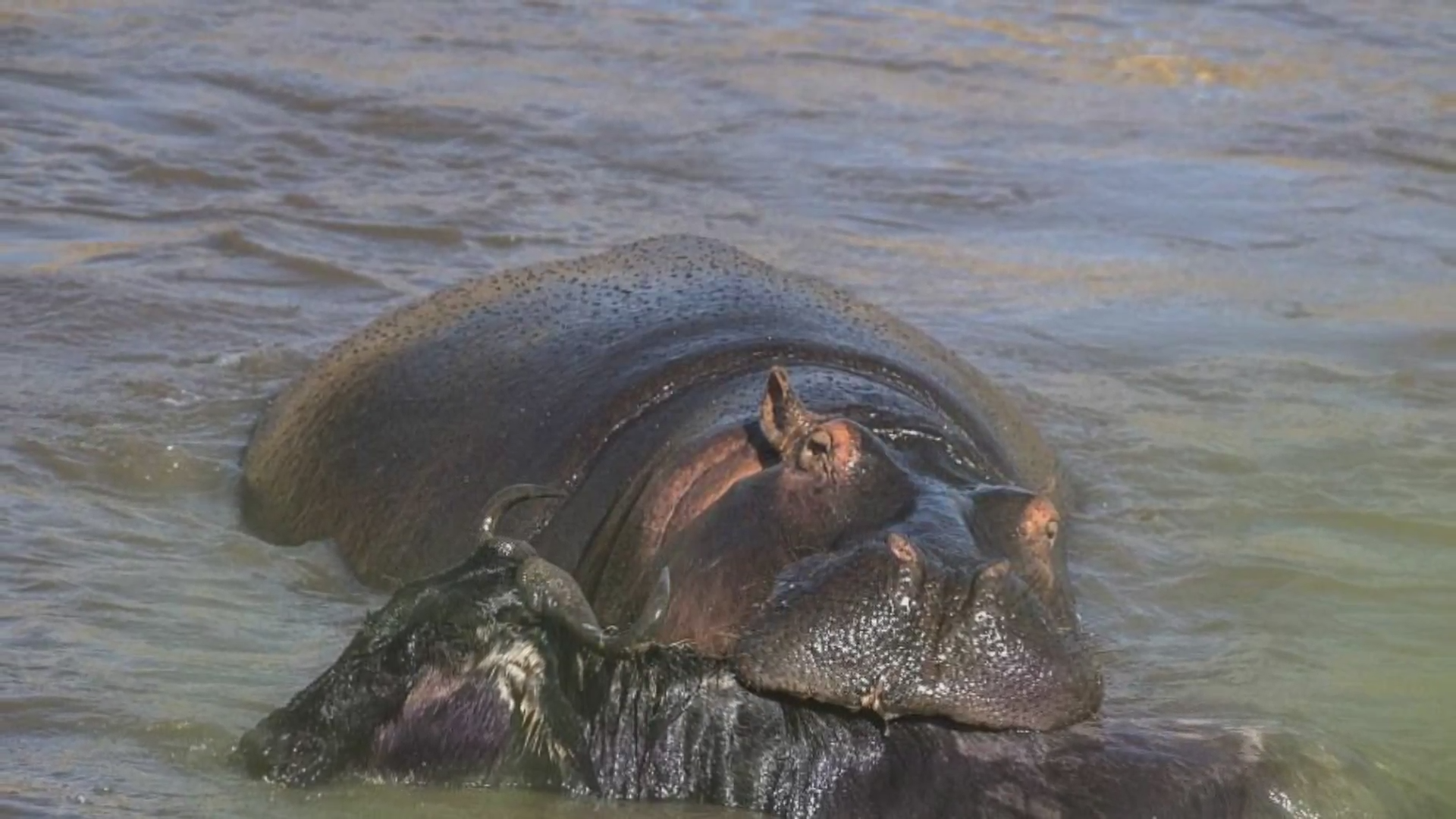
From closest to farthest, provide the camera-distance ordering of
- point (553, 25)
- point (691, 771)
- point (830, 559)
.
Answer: point (691, 771)
point (830, 559)
point (553, 25)

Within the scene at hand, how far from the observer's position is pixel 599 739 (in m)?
3.32

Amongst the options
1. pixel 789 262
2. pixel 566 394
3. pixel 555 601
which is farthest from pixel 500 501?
pixel 789 262

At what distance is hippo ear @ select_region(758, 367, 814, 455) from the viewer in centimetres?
392

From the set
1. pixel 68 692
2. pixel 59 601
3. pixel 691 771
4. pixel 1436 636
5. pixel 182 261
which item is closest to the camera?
pixel 691 771

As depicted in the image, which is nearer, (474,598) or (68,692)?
(474,598)

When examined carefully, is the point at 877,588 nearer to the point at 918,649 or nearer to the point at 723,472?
the point at 918,649

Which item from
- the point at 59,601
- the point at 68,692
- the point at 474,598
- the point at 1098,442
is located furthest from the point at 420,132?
the point at 474,598

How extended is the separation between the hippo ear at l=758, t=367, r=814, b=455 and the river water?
0.83 metres

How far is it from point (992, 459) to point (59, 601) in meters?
1.79

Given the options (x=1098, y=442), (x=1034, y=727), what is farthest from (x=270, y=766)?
(x=1098, y=442)

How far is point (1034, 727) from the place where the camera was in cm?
339

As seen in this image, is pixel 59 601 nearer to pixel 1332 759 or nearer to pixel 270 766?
pixel 270 766

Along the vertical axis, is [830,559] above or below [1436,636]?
above

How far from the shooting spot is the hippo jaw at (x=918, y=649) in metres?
3.37
